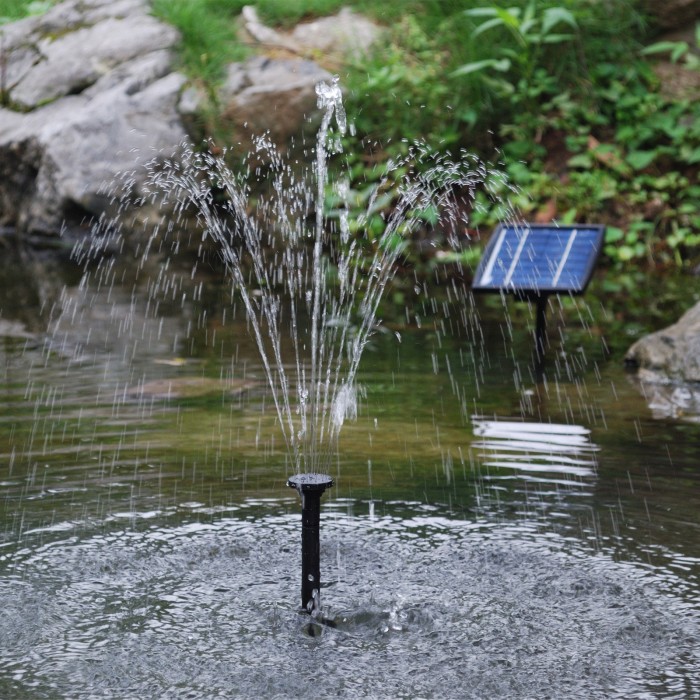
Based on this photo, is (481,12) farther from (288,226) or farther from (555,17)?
(288,226)

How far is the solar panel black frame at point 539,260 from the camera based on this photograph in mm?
6672

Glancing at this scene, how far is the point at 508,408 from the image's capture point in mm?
6219

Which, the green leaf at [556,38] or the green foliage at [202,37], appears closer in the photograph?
the green leaf at [556,38]

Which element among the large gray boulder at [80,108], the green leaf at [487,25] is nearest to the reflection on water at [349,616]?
the green leaf at [487,25]

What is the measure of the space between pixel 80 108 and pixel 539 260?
27.3 ft

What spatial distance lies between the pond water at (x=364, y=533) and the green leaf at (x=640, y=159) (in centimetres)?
504

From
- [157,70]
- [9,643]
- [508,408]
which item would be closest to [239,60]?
[157,70]

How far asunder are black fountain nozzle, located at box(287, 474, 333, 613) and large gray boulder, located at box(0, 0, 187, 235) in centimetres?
1019

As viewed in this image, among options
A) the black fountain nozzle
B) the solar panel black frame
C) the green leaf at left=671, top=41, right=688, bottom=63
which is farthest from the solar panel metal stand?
the green leaf at left=671, top=41, right=688, bottom=63

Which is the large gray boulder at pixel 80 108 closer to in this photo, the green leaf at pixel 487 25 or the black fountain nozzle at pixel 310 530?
the green leaf at pixel 487 25

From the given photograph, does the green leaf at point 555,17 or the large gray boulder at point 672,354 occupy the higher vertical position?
the green leaf at point 555,17

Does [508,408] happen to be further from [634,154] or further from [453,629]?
[634,154]

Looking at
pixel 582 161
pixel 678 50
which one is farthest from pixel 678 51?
pixel 582 161

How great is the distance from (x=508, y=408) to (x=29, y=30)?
11.4 m
